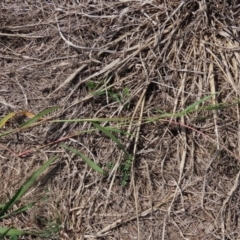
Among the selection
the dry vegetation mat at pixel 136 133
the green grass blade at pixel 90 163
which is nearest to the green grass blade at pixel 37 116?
the dry vegetation mat at pixel 136 133

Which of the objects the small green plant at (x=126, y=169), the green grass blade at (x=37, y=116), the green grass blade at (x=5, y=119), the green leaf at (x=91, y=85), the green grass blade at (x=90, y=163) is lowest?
the small green plant at (x=126, y=169)

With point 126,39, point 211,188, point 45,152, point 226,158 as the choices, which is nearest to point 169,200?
point 211,188

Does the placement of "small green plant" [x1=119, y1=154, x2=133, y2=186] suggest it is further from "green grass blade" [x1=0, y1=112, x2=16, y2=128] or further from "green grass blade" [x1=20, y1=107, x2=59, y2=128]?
"green grass blade" [x1=0, y1=112, x2=16, y2=128]

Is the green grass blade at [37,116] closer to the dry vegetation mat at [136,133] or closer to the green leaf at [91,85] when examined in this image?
the dry vegetation mat at [136,133]

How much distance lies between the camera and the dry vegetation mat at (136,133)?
1899 mm

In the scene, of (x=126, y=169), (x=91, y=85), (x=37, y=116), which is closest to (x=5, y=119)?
(x=37, y=116)

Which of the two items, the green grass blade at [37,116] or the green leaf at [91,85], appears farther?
the green leaf at [91,85]

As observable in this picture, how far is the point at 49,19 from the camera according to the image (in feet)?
6.55

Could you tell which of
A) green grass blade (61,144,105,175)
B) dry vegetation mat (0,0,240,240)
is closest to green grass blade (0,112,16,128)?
dry vegetation mat (0,0,240,240)

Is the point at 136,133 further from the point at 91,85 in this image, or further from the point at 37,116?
the point at 37,116

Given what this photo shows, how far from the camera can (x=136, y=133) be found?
6.27ft

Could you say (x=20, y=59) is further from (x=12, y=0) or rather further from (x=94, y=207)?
(x=94, y=207)

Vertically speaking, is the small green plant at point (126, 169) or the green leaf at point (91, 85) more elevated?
the green leaf at point (91, 85)

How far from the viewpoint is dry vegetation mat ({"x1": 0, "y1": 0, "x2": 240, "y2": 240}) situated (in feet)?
6.23
